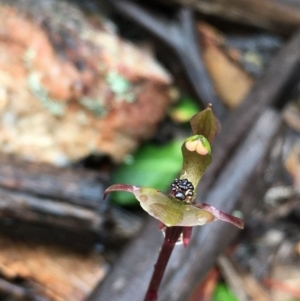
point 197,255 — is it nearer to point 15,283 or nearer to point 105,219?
point 105,219

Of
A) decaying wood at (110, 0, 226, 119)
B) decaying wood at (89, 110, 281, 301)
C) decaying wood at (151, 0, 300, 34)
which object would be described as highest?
decaying wood at (151, 0, 300, 34)

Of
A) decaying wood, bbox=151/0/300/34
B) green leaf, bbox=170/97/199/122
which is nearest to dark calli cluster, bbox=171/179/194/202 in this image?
green leaf, bbox=170/97/199/122

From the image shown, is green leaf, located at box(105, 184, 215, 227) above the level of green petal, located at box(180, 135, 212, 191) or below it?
below

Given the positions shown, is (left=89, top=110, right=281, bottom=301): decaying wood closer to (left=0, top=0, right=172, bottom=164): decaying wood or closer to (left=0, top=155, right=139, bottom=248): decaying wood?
(left=0, top=155, right=139, bottom=248): decaying wood

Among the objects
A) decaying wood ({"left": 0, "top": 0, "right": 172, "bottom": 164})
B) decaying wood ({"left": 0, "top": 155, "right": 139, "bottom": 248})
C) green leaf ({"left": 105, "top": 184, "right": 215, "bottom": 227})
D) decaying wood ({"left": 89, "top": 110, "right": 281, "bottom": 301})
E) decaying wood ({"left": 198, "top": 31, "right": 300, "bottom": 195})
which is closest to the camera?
green leaf ({"left": 105, "top": 184, "right": 215, "bottom": 227})

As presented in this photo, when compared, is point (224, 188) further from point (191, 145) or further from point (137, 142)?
point (191, 145)

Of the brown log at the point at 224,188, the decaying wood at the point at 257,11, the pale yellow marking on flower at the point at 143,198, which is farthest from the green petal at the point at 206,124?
the decaying wood at the point at 257,11

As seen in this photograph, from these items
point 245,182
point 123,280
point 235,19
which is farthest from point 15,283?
point 235,19
